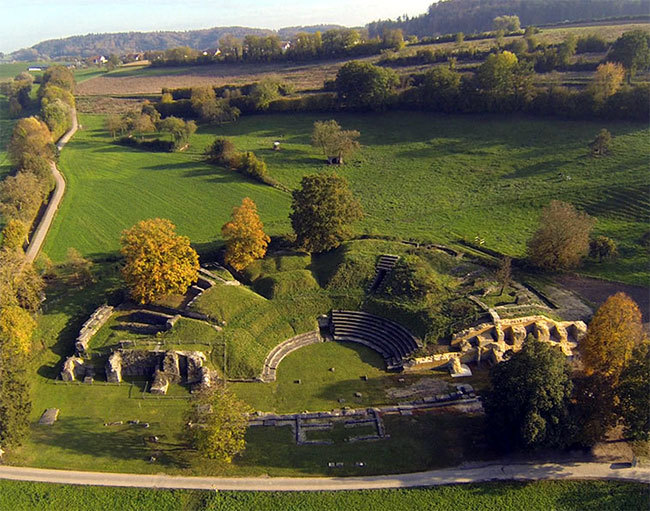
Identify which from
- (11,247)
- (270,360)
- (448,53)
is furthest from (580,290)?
(448,53)

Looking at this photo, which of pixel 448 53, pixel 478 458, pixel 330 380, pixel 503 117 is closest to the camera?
pixel 478 458

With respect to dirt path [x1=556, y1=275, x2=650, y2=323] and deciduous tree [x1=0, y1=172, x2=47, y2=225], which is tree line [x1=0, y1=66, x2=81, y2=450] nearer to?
deciduous tree [x1=0, y1=172, x2=47, y2=225]

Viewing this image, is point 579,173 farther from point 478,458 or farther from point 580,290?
point 478,458

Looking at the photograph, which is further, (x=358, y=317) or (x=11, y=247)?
(x=11, y=247)

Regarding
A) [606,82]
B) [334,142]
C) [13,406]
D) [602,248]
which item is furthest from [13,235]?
[606,82]

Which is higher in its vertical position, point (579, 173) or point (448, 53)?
point (448, 53)

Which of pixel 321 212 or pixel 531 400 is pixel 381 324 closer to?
pixel 321 212

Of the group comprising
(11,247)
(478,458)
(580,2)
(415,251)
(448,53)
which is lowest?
(478,458)
